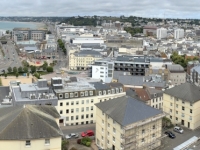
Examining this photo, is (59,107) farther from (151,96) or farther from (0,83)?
(0,83)

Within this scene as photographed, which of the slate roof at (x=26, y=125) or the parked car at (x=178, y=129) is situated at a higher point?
the slate roof at (x=26, y=125)

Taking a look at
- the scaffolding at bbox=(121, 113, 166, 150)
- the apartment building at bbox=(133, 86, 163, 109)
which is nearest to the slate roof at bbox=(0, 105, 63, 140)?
the scaffolding at bbox=(121, 113, 166, 150)

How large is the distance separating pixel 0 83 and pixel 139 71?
33007mm

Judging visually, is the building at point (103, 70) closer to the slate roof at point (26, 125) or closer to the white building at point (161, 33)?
the slate roof at point (26, 125)

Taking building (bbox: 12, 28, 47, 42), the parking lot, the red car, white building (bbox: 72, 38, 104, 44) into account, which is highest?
building (bbox: 12, 28, 47, 42)

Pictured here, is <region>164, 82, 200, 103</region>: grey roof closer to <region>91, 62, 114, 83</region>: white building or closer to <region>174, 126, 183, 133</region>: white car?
<region>174, 126, 183, 133</region>: white car

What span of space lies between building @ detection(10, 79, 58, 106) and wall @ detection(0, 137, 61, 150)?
48.8 ft

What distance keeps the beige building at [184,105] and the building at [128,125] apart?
25.4 feet

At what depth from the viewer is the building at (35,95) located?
35656mm

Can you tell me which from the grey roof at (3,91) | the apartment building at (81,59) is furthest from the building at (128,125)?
the apartment building at (81,59)

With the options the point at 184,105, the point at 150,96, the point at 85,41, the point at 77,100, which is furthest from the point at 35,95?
the point at 85,41

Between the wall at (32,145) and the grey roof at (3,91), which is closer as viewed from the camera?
the wall at (32,145)

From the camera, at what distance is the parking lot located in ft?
102

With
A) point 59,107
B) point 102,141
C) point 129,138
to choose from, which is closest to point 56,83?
point 59,107
